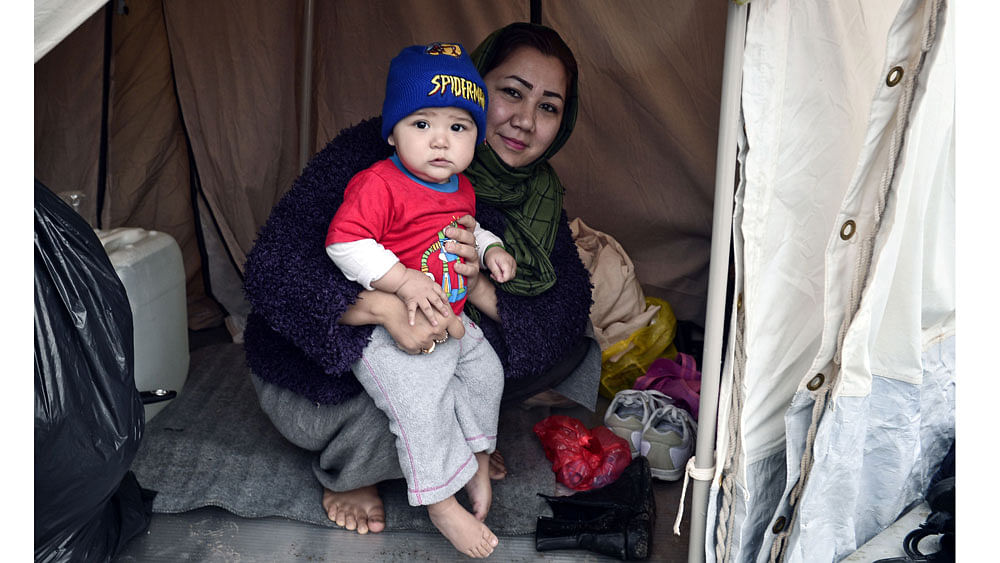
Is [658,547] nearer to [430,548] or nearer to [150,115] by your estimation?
[430,548]

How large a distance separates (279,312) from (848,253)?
1.14m

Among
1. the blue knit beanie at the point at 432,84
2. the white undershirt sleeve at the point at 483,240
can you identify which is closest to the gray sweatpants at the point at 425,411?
the white undershirt sleeve at the point at 483,240

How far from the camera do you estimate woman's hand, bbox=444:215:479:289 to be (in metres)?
1.89

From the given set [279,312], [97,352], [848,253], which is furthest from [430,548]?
[848,253]

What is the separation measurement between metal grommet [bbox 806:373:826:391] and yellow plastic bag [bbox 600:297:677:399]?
48.7 inches

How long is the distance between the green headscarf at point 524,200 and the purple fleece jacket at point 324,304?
0.04m

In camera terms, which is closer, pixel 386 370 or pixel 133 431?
pixel 133 431

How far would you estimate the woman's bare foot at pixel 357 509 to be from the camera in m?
1.96

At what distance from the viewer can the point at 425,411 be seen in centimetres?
178

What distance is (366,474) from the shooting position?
195cm

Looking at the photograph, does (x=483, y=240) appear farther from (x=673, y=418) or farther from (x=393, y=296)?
(x=673, y=418)

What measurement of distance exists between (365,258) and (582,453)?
0.83 m

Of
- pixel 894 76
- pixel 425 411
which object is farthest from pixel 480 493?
pixel 894 76

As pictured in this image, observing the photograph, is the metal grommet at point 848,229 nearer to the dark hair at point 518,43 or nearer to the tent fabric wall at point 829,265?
the tent fabric wall at point 829,265
